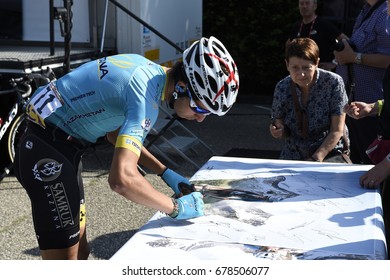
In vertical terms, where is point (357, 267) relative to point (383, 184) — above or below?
above

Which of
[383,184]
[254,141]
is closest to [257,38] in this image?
[254,141]

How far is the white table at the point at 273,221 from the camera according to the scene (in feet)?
7.91

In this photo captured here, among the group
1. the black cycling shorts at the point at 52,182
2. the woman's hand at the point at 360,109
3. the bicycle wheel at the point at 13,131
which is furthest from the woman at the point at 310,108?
the bicycle wheel at the point at 13,131

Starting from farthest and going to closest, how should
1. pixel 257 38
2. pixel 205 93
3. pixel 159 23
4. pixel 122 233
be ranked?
pixel 257 38 < pixel 159 23 < pixel 122 233 < pixel 205 93

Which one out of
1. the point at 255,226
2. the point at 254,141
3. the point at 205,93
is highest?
the point at 205,93

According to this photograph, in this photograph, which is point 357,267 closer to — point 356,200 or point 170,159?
point 356,200

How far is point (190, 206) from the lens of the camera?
8.95 feet

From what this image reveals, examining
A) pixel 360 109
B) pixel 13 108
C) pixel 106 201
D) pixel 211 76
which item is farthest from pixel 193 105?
pixel 13 108

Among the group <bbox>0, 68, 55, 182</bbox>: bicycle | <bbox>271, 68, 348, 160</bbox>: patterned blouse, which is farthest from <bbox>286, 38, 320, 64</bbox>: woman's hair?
<bbox>0, 68, 55, 182</bbox>: bicycle

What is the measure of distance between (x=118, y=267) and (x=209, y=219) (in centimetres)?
73

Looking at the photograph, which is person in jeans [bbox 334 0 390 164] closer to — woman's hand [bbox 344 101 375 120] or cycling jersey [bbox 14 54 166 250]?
woman's hand [bbox 344 101 375 120]

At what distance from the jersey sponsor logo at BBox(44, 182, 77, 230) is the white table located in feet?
1.22

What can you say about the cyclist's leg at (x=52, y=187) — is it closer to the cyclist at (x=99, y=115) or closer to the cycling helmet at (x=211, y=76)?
the cyclist at (x=99, y=115)

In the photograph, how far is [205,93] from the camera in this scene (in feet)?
8.50
